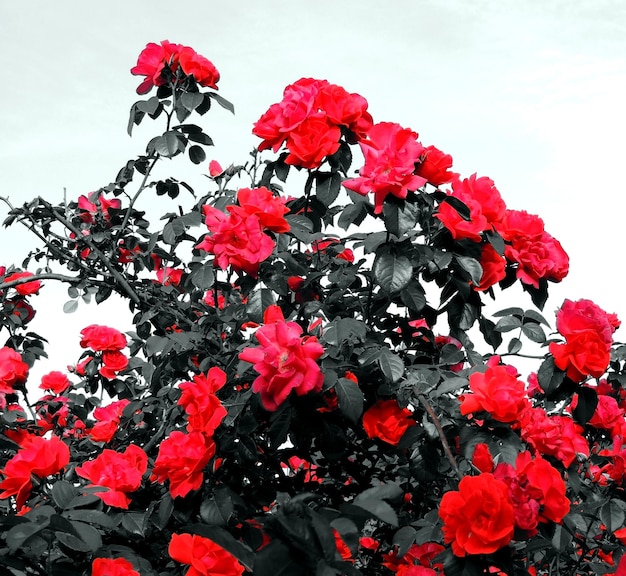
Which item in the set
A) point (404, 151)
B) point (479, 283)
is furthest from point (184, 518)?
point (404, 151)

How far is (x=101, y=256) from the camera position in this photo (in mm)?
2617

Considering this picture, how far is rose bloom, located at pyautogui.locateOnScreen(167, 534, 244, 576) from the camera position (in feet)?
4.45

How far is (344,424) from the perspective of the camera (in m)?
1.78

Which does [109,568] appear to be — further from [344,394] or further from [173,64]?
[173,64]

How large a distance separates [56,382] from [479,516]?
245cm

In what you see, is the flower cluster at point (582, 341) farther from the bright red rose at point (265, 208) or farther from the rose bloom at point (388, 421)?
the bright red rose at point (265, 208)

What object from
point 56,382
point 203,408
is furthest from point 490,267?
point 56,382

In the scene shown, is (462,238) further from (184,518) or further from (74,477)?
(74,477)

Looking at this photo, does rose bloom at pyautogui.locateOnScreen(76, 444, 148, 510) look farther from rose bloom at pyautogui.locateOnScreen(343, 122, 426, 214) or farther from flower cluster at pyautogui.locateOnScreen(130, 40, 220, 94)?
flower cluster at pyautogui.locateOnScreen(130, 40, 220, 94)

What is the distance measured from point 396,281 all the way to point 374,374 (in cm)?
28

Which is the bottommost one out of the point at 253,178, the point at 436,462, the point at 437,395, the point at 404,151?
the point at 436,462

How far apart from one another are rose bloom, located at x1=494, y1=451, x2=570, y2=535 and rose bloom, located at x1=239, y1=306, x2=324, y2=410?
0.42 meters

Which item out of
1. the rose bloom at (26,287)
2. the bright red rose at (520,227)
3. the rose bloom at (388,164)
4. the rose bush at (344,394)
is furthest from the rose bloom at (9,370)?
the bright red rose at (520,227)

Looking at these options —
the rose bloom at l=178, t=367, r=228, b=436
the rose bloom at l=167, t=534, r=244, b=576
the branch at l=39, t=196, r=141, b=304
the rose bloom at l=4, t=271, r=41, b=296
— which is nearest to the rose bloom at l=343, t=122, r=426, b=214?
the rose bloom at l=178, t=367, r=228, b=436
